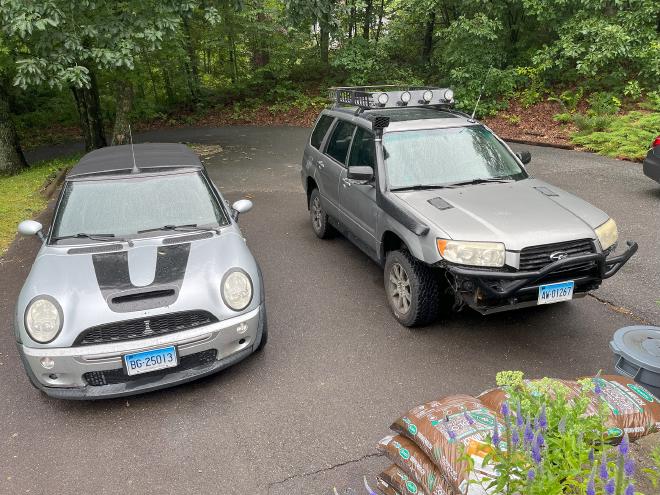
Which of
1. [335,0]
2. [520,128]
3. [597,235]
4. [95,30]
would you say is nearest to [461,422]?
[597,235]

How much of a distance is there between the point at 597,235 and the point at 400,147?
83.4 inches

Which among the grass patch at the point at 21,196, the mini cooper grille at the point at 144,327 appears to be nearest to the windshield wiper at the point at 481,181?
the mini cooper grille at the point at 144,327

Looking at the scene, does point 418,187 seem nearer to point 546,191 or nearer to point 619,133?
point 546,191

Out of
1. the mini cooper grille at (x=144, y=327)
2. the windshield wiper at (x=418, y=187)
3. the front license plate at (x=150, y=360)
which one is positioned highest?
the windshield wiper at (x=418, y=187)

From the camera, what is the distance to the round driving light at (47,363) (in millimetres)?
3656

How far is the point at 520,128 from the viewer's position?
1416 cm

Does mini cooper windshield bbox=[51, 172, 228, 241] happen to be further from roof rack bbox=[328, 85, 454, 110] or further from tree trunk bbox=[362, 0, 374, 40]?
tree trunk bbox=[362, 0, 374, 40]

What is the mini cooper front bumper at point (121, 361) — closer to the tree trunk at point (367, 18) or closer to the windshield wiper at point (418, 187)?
the windshield wiper at point (418, 187)

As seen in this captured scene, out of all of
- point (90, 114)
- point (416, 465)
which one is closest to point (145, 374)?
point (416, 465)

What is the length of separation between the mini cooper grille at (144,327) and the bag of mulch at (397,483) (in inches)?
70.4

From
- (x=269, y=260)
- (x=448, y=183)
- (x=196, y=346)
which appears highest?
(x=448, y=183)

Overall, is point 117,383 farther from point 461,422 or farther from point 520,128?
point 520,128

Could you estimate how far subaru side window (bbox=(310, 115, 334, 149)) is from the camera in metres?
7.02

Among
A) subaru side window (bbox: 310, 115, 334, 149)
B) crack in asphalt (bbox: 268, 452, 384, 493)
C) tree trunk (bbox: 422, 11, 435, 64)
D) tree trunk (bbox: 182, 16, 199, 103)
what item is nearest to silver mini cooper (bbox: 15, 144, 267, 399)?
crack in asphalt (bbox: 268, 452, 384, 493)
